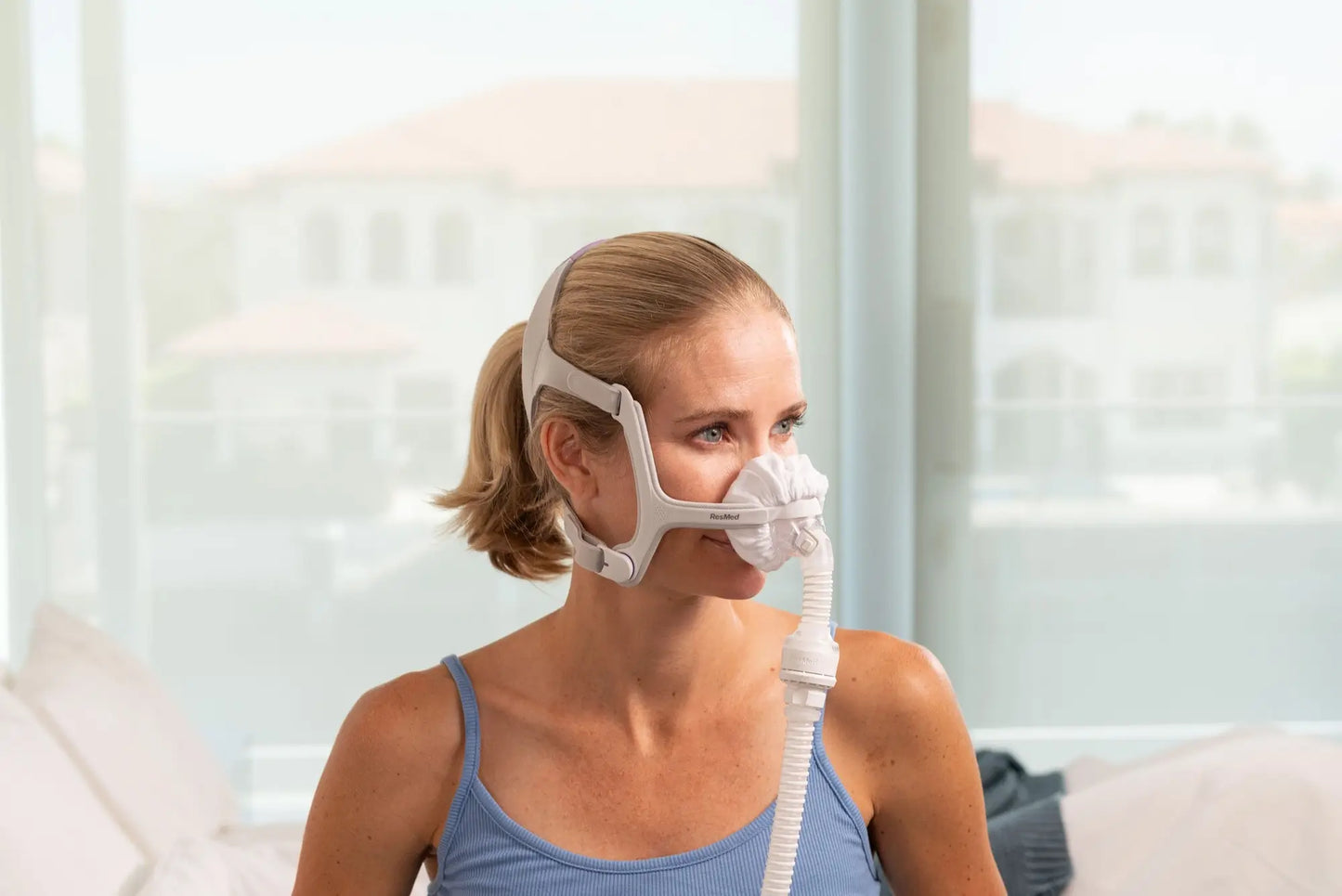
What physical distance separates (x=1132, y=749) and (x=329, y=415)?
2.31 metres

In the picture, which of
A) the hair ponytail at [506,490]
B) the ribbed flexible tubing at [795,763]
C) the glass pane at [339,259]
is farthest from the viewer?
the glass pane at [339,259]

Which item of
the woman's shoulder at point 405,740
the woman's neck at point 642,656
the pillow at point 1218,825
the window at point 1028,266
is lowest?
the pillow at point 1218,825

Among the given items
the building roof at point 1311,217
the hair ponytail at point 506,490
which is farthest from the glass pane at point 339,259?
the hair ponytail at point 506,490

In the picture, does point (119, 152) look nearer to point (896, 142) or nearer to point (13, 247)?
point (13, 247)

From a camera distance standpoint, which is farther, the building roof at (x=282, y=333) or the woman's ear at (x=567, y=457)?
the building roof at (x=282, y=333)

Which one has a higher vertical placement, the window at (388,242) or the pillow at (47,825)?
the window at (388,242)

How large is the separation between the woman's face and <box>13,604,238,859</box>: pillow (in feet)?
3.81

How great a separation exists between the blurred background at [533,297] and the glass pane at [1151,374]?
0.03 ft

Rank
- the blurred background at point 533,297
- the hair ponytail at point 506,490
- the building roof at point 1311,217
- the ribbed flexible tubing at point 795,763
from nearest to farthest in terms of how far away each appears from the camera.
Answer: the ribbed flexible tubing at point 795,763
the hair ponytail at point 506,490
the building roof at point 1311,217
the blurred background at point 533,297

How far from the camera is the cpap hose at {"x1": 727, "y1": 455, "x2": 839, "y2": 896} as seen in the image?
3.61 ft

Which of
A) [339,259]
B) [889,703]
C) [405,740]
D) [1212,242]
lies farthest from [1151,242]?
[405,740]

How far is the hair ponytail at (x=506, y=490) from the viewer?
4.41ft

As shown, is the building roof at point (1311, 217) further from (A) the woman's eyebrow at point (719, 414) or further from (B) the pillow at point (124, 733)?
(B) the pillow at point (124, 733)

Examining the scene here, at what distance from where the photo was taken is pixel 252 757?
3711 millimetres
